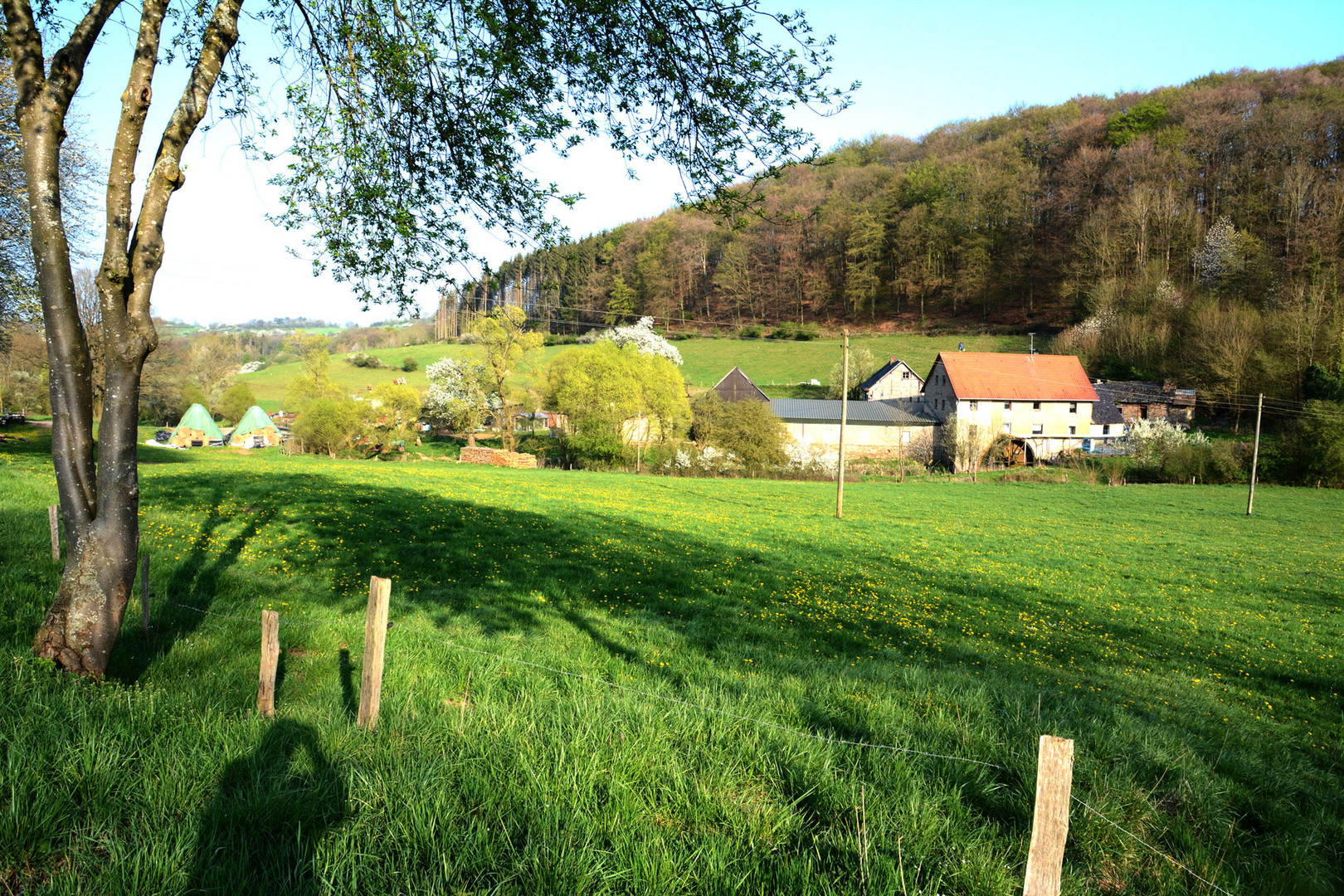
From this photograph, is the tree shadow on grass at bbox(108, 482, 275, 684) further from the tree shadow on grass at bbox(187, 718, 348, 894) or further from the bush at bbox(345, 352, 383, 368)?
the bush at bbox(345, 352, 383, 368)

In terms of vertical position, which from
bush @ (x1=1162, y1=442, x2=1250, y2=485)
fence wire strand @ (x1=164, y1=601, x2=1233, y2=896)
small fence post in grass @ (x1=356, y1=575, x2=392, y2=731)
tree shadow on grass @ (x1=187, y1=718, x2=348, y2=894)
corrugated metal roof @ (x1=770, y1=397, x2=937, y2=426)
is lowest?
bush @ (x1=1162, y1=442, x2=1250, y2=485)

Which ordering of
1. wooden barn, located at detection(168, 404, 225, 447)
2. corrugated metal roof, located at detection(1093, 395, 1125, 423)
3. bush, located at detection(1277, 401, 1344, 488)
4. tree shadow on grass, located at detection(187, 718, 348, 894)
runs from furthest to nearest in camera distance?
1. corrugated metal roof, located at detection(1093, 395, 1125, 423)
2. wooden barn, located at detection(168, 404, 225, 447)
3. bush, located at detection(1277, 401, 1344, 488)
4. tree shadow on grass, located at detection(187, 718, 348, 894)

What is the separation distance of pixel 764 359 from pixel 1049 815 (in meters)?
93.5

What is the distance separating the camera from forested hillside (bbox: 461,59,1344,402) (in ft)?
217

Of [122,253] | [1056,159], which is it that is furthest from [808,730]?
[1056,159]

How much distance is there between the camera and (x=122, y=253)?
484 cm

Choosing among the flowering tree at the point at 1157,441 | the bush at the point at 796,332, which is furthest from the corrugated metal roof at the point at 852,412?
the bush at the point at 796,332

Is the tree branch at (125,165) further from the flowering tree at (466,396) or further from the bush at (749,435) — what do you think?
the flowering tree at (466,396)

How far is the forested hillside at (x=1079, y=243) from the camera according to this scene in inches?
2606

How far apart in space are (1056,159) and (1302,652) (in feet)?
369

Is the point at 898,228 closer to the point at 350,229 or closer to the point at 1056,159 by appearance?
the point at 1056,159

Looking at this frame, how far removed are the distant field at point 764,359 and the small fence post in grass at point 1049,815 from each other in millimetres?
75408

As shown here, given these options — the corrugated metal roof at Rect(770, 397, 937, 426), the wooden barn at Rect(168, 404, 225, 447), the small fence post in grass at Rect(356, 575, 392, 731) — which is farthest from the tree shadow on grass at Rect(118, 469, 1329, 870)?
the wooden barn at Rect(168, 404, 225, 447)

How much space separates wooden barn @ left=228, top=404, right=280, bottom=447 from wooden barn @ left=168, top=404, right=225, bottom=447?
2.60 metres
